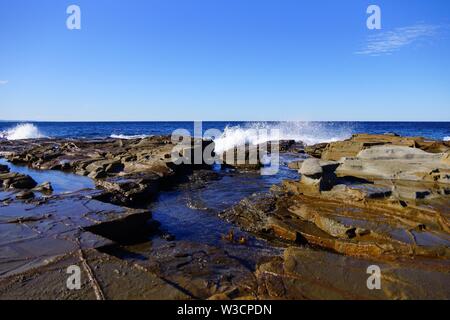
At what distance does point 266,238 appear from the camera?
693 cm

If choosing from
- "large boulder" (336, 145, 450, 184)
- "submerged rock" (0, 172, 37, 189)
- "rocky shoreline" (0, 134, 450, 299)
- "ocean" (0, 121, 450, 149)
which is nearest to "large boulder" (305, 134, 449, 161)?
"large boulder" (336, 145, 450, 184)

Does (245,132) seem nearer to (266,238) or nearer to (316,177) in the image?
(316,177)

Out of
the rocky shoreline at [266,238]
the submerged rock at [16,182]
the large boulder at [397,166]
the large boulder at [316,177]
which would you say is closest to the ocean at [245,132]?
the large boulder at [397,166]

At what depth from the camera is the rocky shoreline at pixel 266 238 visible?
4.22 metres

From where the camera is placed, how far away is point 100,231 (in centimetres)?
632

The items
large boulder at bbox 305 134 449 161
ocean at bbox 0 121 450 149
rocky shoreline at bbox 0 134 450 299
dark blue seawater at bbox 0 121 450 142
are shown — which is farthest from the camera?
dark blue seawater at bbox 0 121 450 142

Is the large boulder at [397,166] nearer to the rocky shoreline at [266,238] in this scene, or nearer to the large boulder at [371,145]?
the rocky shoreline at [266,238]

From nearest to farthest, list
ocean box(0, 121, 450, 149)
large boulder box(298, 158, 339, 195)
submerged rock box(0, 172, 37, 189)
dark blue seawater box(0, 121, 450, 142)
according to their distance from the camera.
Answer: large boulder box(298, 158, 339, 195), submerged rock box(0, 172, 37, 189), ocean box(0, 121, 450, 149), dark blue seawater box(0, 121, 450, 142)

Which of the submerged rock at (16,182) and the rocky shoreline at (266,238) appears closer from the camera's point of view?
the rocky shoreline at (266,238)

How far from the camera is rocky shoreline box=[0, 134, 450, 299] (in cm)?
422

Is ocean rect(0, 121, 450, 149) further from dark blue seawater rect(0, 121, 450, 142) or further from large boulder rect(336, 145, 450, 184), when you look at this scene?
large boulder rect(336, 145, 450, 184)

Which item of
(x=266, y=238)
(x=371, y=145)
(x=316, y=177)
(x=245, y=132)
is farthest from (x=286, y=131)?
(x=266, y=238)
